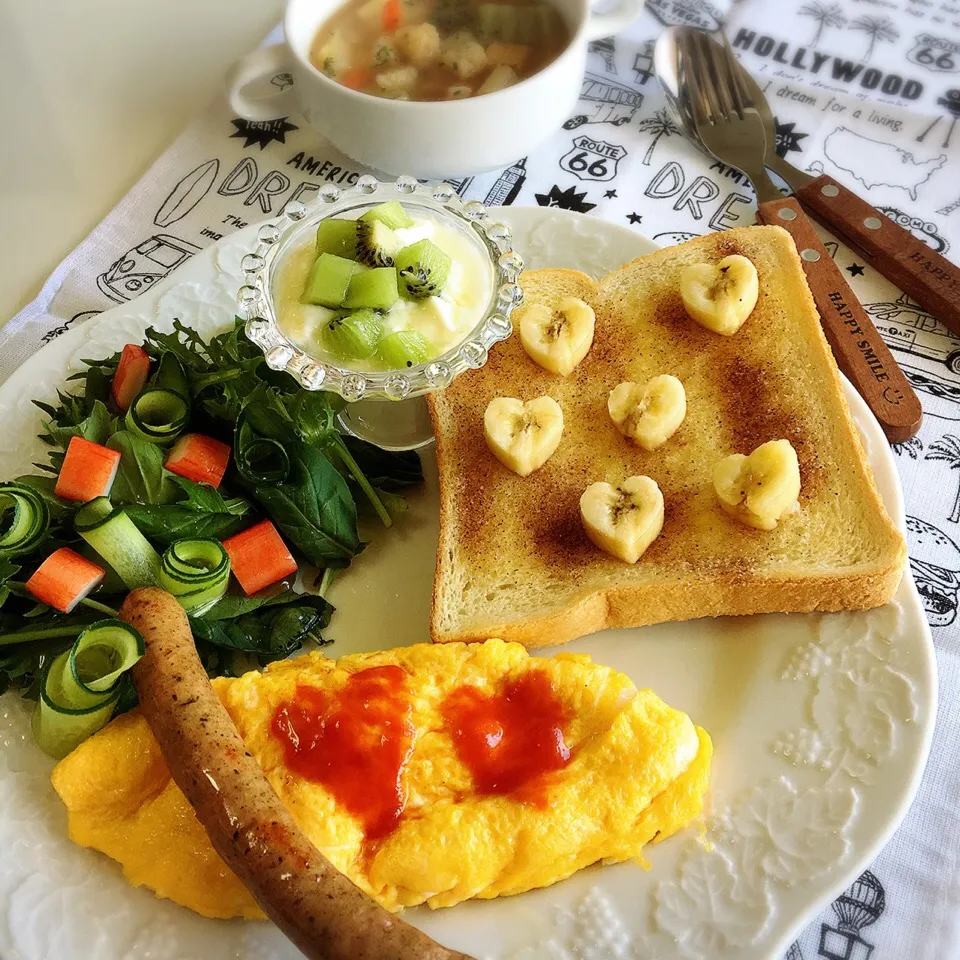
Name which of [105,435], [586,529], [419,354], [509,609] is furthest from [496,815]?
[105,435]

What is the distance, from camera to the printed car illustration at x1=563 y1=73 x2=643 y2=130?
4020 millimetres

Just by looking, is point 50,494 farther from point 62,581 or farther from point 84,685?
point 84,685

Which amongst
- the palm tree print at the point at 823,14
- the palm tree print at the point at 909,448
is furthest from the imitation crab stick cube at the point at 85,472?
the palm tree print at the point at 823,14

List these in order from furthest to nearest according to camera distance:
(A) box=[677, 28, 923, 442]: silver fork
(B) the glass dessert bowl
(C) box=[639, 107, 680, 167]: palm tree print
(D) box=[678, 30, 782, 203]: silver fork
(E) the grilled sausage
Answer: (C) box=[639, 107, 680, 167]: palm tree print
(D) box=[678, 30, 782, 203]: silver fork
(A) box=[677, 28, 923, 442]: silver fork
(B) the glass dessert bowl
(E) the grilled sausage

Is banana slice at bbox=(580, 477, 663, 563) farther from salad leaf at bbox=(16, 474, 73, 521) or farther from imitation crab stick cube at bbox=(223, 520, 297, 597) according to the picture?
salad leaf at bbox=(16, 474, 73, 521)

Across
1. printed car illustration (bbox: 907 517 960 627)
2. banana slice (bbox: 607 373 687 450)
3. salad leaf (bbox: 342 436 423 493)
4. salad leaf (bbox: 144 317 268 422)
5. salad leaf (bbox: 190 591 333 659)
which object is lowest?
printed car illustration (bbox: 907 517 960 627)

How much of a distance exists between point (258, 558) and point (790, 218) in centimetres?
218

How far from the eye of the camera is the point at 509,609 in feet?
8.34

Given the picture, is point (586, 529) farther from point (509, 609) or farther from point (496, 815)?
point (496, 815)

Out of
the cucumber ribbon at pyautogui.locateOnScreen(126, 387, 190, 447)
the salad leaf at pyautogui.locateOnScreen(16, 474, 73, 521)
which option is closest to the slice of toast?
the cucumber ribbon at pyautogui.locateOnScreen(126, 387, 190, 447)

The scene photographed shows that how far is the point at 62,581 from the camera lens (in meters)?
2.43

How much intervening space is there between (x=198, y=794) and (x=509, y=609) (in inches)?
37.2

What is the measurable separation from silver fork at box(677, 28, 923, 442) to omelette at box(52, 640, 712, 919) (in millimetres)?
1351

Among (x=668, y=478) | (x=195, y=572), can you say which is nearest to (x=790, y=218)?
(x=668, y=478)
